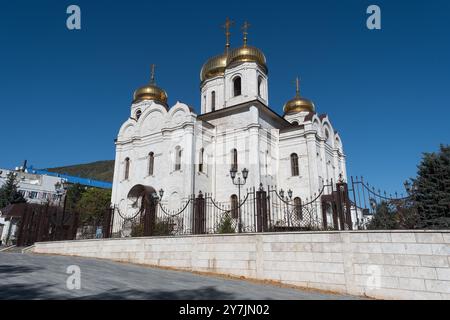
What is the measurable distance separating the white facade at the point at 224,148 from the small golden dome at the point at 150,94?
441cm

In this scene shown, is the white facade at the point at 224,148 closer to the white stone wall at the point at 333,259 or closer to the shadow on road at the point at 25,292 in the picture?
the white stone wall at the point at 333,259

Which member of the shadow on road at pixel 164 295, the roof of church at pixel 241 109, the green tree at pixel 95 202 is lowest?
the shadow on road at pixel 164 295

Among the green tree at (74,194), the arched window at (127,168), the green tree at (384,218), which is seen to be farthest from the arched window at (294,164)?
the green tree at (74,194)

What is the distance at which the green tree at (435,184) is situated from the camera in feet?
40.0

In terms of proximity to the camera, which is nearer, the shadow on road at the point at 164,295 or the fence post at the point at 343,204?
the shadow on road at the point at 164,295

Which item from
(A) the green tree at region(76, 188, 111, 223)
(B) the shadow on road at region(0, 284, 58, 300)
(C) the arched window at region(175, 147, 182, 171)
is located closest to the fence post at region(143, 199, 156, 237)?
(B) the shadow on road at region(0, 284, 58, 300)

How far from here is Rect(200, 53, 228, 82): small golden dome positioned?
2656cm

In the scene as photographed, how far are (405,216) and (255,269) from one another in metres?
3.88

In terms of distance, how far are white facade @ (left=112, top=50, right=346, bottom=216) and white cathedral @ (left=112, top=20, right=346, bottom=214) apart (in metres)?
0.06

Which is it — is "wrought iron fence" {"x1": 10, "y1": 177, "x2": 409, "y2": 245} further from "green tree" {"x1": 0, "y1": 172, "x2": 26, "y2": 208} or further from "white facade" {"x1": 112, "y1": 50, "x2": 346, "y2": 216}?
"green tree" {"x1": 0, "y1": 172, "x2": 26, "y2": 208}

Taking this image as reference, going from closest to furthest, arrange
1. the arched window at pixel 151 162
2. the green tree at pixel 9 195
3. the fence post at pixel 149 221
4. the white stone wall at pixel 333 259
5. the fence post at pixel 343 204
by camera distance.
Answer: the white stone wall at pixel 333 259, the fence post at pixel 343 204, the fence post at pixel 149 221, the arched window at pixel 151 162, the green tree at pixel 9 195

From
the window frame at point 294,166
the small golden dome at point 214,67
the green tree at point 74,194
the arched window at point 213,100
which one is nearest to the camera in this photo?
the window frame at point 294,166
